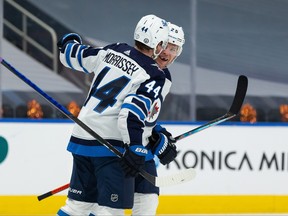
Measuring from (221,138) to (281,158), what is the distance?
0.39 metres

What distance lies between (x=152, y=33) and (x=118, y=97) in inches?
11.1

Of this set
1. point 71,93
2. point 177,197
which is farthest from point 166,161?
point 71,93

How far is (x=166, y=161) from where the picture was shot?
369 centimetres

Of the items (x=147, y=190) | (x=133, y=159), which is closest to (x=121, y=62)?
(x=133, y=159)

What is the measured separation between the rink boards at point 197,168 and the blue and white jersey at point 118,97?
1.61 metres

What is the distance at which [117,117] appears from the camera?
11.2ft

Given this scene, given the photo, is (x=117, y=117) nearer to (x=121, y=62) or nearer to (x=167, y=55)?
(x=121, y=62)

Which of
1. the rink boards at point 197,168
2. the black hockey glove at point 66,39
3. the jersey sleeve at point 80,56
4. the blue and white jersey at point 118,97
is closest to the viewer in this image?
the blue and white jersey at point 118,97

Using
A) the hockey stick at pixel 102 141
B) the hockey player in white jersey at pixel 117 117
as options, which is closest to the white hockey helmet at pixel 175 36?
the hockey player in white jersey at pixel 117 117

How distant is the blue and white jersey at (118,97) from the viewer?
331 cm

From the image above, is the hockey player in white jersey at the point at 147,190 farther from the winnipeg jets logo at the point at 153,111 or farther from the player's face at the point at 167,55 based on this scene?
the winnipeg jets logo at the point at 153,111

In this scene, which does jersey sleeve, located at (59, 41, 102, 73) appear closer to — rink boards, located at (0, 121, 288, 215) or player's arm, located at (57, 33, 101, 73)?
player's arm, located at (57, 33, 101, 73)

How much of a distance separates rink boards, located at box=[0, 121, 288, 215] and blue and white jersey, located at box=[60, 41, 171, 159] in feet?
5.27

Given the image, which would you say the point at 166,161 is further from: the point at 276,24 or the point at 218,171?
the point at 276,24
